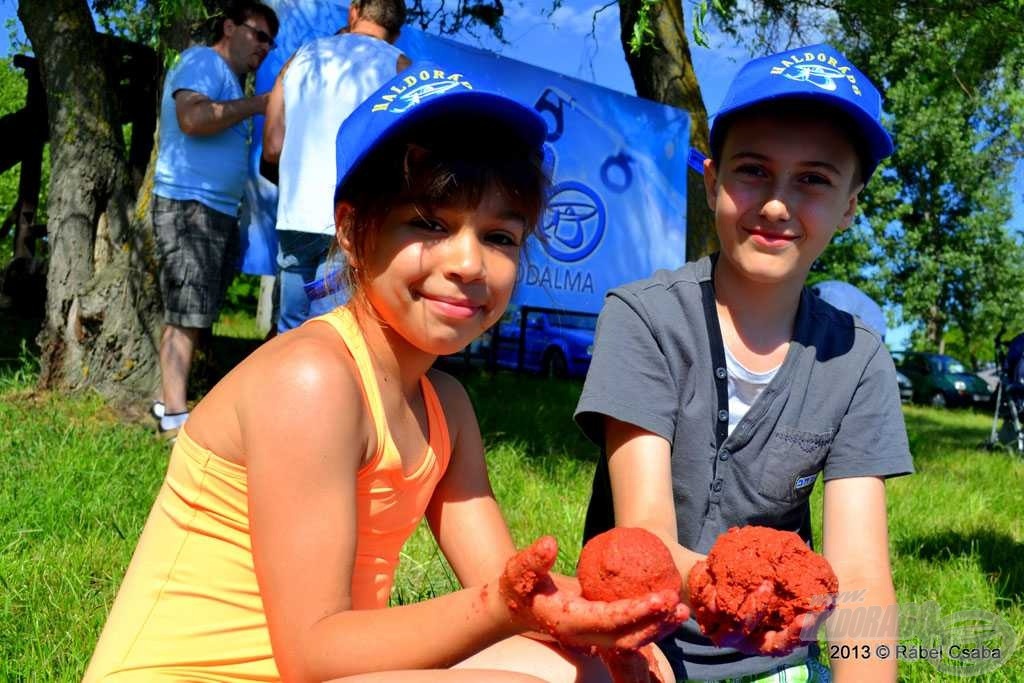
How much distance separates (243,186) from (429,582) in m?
2.59

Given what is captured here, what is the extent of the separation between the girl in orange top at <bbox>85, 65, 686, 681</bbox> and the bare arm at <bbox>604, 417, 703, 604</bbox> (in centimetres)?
30

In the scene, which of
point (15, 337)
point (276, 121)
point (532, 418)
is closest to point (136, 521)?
point (276, 121)

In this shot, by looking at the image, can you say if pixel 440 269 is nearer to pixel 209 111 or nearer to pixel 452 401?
pixel 452 401

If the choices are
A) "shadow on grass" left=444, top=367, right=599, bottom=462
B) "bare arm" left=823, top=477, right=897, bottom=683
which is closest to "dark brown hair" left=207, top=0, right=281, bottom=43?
"shadow on grass" left=444, top=367, right=599, bottom=462

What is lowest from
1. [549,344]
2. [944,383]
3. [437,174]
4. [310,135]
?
[944,383]

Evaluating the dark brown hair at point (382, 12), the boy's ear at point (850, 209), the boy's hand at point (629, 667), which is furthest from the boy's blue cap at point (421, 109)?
the dark brown hair at point (382, 12)

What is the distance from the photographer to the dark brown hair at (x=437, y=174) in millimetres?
1654

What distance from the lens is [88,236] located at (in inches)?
218

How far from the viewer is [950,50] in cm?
672

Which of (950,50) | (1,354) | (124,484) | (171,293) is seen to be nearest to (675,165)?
(950,50)

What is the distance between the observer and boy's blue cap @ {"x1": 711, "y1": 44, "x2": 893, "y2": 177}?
1.98 meters

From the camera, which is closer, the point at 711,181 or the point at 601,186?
Answer: the point at 711,181

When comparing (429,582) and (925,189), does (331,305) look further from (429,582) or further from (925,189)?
(925,189)

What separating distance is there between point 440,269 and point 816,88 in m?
0.93
